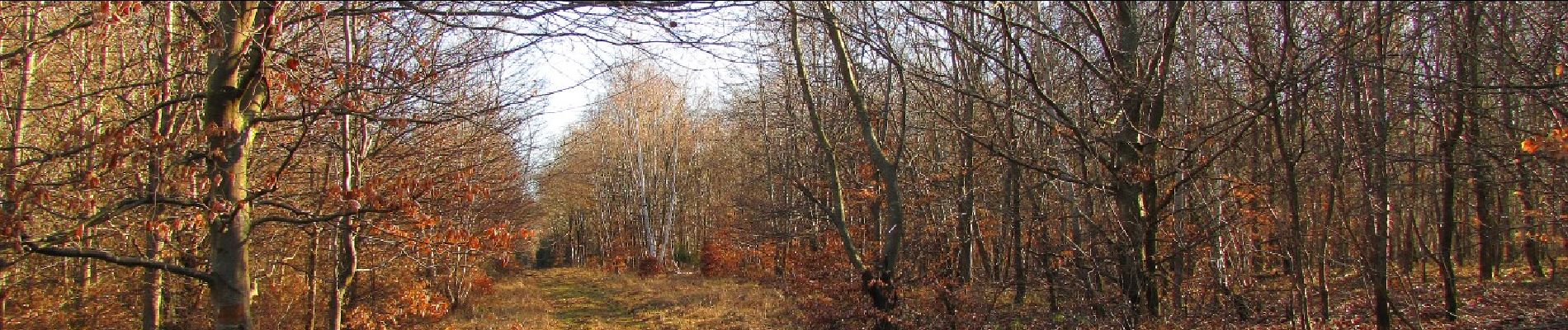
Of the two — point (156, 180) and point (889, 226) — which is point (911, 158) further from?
point (156, 180)

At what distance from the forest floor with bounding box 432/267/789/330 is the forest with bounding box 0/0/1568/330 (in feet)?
1.13

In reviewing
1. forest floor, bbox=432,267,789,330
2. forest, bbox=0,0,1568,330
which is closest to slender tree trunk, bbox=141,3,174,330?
forest, bbox=0,0,1568,330

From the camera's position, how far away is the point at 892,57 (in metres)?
8.45

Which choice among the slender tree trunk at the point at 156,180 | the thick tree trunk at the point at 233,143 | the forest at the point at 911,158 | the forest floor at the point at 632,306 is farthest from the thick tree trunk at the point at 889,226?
the thick tree trunk at the point at 233,143

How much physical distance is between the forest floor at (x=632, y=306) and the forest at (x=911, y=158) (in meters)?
0.34

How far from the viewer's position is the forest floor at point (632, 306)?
15.6 meters

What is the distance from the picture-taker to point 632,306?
64.4 ft

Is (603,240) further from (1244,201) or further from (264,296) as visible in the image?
(1244,201)

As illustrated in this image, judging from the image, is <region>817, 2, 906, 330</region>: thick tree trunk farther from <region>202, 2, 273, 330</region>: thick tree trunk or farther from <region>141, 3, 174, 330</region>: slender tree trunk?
<region>202, 2, 273, 330</region>: thick tree trunk

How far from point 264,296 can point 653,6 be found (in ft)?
34.0

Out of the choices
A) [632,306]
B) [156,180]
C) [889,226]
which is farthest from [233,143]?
[632,306]

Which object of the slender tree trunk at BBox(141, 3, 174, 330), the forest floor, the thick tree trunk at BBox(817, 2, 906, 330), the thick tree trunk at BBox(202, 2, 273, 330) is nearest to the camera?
the slender tree trunk at BBox(141, 3, 174, 330)

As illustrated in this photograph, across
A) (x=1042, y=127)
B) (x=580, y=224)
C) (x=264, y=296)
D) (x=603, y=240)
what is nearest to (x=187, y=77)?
(x=1042, y=127)

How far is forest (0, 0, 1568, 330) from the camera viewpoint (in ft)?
11.9
